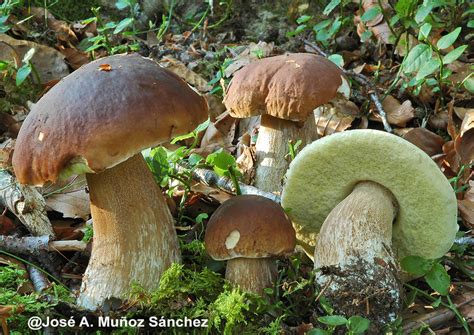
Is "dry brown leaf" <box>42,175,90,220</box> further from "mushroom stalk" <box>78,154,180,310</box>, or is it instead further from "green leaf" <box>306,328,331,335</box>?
"green leaf" <box>306,328,331,335</box>

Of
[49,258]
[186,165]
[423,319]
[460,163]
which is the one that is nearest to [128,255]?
[49,258]

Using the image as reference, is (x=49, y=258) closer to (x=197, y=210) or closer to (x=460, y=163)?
(x=197, y=210)

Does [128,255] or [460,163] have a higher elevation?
[128,255]

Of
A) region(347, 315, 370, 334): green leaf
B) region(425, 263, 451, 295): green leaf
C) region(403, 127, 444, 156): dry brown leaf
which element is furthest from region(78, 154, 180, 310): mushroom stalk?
region(403, 127, 444, 156): dry brown leaf

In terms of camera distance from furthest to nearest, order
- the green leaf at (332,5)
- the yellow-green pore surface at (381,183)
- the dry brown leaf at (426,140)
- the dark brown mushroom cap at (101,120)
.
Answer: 1. the green leaf at (332,5)
2. the dry brown leaf at (426,140)
3. the yellow-green pore surface at (381,183)
4. the dark brown mushroom cap at (101,120)

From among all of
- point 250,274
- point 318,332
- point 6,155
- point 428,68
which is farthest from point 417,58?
point 6,155

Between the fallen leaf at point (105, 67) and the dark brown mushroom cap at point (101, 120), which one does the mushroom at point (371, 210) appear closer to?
the dark brown mushroom cap at point (101, 120)

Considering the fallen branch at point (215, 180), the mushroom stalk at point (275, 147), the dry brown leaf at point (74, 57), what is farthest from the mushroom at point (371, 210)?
the dry brown leaf at point (74, 57)
